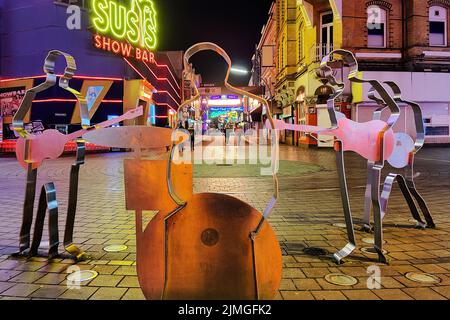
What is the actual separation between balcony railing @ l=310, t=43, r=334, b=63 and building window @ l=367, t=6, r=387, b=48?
7.90 ft

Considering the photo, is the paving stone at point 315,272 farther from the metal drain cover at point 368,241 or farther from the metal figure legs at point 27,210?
the metal figure legs at point 27,210

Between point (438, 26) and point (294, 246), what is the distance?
24.7 m

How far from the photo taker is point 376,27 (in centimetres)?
2350

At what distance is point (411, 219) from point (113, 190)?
20.8 ft

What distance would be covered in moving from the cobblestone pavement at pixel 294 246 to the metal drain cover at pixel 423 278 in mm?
54

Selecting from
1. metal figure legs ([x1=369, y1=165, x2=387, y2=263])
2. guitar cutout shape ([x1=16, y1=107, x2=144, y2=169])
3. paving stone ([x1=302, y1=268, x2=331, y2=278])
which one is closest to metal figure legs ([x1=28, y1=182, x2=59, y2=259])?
guitar cutout shape ([x1=16, y1=107, x2=144, y2=169])

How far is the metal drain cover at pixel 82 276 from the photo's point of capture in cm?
348

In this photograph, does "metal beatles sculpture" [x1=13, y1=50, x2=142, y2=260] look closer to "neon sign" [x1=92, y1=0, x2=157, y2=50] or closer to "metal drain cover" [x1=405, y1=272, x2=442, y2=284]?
"metal drain cover" [x1=405, y1=272, x2=442, y2=284]

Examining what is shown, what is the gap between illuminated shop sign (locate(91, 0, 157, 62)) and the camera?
25.4 metres

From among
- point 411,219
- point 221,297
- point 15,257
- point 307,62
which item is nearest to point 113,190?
point 15,257

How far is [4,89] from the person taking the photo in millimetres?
24781

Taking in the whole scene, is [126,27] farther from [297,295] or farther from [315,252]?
[297,295]

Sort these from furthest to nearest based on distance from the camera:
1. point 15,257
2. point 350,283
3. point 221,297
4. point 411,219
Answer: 1. point 411,219
2. point 15,257
3. point 350,283
4. point 221,297

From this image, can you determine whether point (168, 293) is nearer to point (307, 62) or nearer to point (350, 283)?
point (350, 283)
